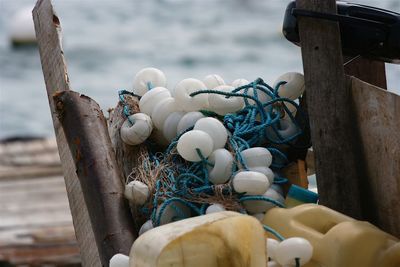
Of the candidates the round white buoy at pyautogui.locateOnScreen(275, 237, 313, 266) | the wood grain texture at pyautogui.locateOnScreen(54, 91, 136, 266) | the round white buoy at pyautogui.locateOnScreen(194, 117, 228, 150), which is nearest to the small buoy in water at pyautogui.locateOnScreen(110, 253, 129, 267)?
the wood grain texture at pyautogui.locateOnScreen(54, 91, 136, 266)

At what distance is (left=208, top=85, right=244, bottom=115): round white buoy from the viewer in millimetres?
3082

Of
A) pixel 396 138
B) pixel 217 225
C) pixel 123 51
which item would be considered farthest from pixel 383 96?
pixel 123 51

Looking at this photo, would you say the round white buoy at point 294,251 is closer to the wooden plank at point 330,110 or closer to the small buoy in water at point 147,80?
the wooden plank at point 330,110

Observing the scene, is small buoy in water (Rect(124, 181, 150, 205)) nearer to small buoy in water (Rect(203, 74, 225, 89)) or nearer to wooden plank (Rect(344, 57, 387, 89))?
small buoy in water (Rect(203, 74, 225, 89))

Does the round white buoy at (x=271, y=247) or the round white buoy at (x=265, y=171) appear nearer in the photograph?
the round white buoy at (x=271, y=247)

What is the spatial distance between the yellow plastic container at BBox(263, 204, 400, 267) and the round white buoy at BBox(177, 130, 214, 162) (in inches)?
16.6

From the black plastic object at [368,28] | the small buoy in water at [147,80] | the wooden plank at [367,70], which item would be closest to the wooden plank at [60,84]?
the small buoy in water at [147,80]

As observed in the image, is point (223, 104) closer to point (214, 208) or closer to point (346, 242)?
point (214, 208)

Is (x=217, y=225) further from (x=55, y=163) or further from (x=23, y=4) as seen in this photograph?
(x=23, y=4)

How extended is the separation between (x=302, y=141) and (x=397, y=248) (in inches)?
30.1

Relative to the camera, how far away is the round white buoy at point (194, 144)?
2.83 metres

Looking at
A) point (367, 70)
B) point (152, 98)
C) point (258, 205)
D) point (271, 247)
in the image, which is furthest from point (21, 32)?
point (271, 247)

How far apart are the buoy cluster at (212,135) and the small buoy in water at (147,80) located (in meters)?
0.03

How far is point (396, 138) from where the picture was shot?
8.57ft
